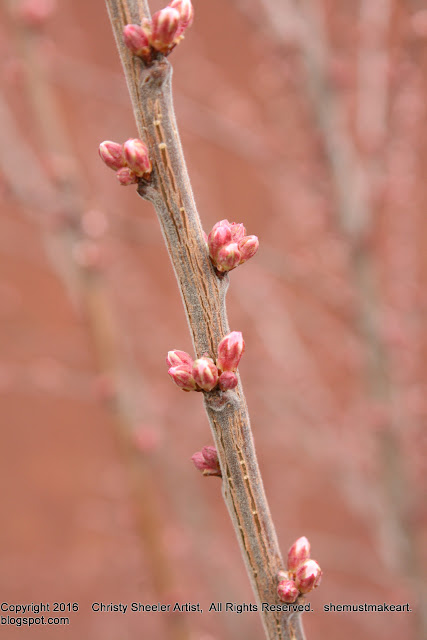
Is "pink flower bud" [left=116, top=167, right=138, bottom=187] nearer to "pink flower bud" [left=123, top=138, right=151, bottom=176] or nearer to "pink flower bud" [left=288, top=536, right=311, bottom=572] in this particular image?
"pink flower bud" [left=123, top=138, right=151, bottom=176]

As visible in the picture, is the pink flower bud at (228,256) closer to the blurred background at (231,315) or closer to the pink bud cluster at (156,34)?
the pink bud cluster at (156,34)

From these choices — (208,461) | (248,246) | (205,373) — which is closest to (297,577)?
(208,461)

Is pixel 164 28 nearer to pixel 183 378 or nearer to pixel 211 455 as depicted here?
pixel 183 378

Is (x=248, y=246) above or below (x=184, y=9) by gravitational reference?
below

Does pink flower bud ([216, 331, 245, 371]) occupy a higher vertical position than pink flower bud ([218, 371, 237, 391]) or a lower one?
higher

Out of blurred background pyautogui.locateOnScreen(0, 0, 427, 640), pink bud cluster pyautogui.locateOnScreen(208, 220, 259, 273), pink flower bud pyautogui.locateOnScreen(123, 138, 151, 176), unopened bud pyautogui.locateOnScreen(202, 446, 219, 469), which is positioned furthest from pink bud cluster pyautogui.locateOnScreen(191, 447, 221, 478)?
blurred background pyautogui.locateOnScreen(0, 0, 427, 640)

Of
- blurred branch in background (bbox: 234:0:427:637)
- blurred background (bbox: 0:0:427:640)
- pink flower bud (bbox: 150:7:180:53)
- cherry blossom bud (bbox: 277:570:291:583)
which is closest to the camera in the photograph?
pink flower bud (bbox: 150:7:180:53)
